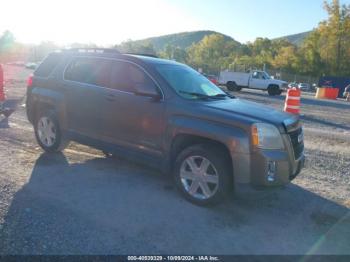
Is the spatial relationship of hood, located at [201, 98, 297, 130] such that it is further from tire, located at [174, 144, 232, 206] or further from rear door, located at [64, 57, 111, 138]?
rear door, located at [64, 57, 111, 138]

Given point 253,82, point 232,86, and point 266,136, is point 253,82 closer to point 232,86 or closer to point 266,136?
point 232,86

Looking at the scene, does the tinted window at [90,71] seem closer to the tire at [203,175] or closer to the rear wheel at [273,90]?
the tire at [203,175]

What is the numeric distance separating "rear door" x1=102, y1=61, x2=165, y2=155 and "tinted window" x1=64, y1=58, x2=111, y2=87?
17cm

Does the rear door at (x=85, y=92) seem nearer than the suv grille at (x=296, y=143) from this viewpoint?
No

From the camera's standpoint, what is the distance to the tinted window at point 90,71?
18.8 feet

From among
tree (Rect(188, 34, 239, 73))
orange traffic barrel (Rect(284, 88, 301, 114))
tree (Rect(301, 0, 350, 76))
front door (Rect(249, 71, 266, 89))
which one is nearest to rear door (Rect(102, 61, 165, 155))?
orange traffic barrel (Rect(284, 88, 301, 114))

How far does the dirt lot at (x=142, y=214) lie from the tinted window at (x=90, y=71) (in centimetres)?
139

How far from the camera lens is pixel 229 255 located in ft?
11.8

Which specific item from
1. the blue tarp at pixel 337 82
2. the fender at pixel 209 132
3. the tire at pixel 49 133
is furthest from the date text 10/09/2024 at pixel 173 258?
the blue tarp at pixel 337 82

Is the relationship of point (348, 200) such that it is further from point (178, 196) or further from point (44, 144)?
point (44, 144)

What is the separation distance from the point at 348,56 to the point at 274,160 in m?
70.1

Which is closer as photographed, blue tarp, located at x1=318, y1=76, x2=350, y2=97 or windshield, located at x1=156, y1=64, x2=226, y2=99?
windshield, located at x1=156, y1=64, x2=226, y2=99

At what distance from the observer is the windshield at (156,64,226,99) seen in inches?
205

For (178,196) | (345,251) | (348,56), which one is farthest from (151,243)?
(348,56)
